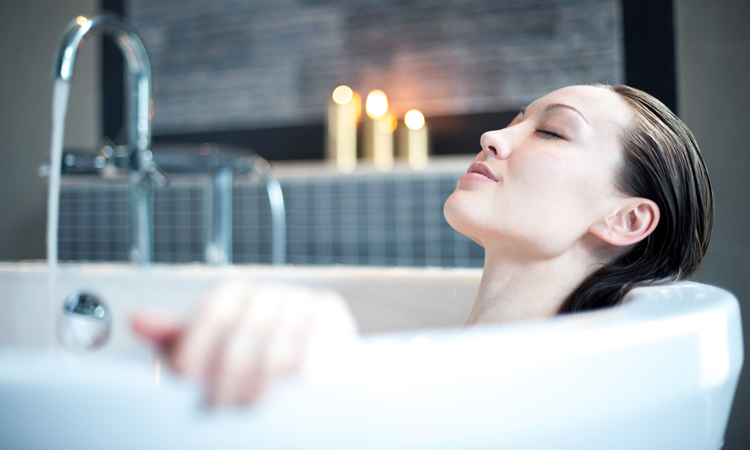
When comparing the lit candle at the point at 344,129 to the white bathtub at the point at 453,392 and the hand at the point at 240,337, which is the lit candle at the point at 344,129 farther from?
the hand at the point at 240,337

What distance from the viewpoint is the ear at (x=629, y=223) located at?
26.1 inches

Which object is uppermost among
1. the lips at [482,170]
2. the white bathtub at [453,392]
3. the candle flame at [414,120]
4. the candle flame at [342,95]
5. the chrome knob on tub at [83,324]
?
the candle flame at [342,95]

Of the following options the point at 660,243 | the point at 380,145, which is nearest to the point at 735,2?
the point at 380,145

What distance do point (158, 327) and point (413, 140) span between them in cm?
176

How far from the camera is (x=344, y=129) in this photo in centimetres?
197

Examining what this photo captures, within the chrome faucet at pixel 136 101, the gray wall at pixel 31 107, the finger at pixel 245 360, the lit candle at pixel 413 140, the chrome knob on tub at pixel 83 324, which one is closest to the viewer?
the finger at pixel 245 360

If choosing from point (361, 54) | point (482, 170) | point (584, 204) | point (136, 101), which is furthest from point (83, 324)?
point (361, 54)

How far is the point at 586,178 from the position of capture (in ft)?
2.20

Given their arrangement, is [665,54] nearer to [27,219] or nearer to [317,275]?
[317,275]

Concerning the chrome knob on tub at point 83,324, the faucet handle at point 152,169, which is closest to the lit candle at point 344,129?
the faucet handle at point 152,169

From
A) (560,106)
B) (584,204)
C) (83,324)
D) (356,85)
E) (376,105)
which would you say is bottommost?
(83,324)

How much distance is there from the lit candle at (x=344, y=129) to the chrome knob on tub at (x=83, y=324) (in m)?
0.92

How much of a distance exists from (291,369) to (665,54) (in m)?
1.86

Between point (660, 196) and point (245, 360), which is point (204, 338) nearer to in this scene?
point (245, 360)
